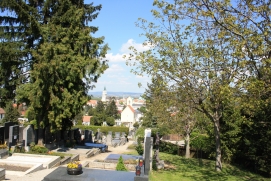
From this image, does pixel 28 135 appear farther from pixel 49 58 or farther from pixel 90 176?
pixel 90 176

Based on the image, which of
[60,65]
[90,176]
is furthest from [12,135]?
[90,176]

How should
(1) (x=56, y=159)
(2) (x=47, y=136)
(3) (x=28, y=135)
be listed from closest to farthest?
1. (1) (x=56, y=159)
2. (3) (x=28, y=135)
3. (2) (x=47, y=136)

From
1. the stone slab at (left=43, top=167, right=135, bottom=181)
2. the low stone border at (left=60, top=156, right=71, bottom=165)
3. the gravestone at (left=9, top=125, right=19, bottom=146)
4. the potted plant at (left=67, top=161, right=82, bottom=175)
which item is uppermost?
the gravestone at (left=9, top=125, right=19, bottom=146)

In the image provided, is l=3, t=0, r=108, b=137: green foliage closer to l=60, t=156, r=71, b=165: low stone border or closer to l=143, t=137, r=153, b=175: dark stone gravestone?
l=60, t=156, r=71, b=165: low stone border

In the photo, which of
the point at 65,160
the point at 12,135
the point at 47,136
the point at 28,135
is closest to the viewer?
the point at 65,160

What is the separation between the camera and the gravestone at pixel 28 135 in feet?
60.9

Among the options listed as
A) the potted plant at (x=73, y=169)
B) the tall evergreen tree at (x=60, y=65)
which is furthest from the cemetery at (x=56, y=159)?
the tall evergreen tree at (x=60, y=65)

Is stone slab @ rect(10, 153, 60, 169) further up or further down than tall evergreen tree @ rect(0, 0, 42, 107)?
further down

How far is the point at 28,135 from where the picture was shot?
18922 mm

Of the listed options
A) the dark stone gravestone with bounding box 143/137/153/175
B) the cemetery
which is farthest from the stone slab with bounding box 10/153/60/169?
the dark stone gravestone with bounding box 143/137/153/175

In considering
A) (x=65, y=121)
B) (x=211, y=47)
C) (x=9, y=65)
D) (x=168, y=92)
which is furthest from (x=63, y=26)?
(x=211, y=47)

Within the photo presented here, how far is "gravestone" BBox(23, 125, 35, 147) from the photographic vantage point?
1856cm

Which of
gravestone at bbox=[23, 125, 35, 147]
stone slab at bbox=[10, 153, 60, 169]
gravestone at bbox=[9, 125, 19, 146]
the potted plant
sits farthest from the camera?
gravestone at bbox=[23, 125, 35, 147]

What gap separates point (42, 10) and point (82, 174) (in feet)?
43.5
